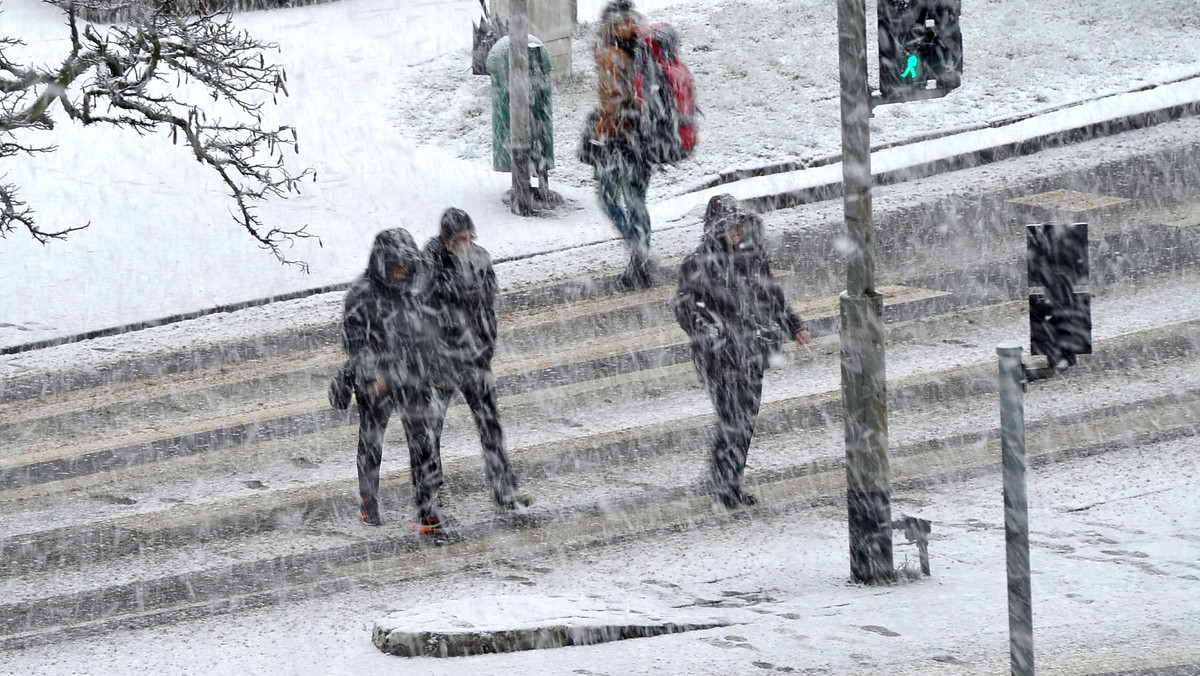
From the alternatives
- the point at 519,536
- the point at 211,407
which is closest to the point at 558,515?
the point at 519,536

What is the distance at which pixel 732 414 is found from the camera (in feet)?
27.4

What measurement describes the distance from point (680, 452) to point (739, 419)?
890 millimetres

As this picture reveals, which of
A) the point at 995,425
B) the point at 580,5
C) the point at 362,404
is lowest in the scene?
the point at 995,425

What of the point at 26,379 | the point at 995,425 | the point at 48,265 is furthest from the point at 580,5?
the point at 995,425

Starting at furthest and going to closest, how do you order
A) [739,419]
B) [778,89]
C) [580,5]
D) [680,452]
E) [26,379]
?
[580,5] → [778,89] → [26,379] → [680,452] → [739,419]

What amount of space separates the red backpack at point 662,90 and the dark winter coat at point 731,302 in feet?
10.8

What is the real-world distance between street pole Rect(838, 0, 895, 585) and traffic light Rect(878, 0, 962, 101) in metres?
0.15

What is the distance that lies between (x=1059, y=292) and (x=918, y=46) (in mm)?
1784

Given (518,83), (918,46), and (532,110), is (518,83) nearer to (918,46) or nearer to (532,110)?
(532,110)

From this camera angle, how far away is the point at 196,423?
32.6ft

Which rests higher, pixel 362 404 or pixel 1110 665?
pixel 362 404

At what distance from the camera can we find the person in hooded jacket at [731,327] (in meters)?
8.31

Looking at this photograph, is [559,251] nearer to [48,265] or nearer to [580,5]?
[48,265]

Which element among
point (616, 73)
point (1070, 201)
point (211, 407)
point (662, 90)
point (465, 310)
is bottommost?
point (211, 407)
